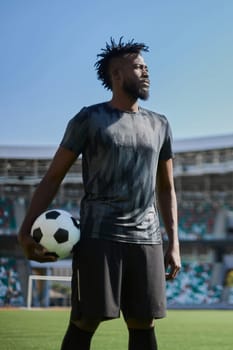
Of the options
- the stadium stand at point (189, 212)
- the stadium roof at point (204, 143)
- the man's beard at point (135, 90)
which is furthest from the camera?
the stadium roof at point (204, 143)

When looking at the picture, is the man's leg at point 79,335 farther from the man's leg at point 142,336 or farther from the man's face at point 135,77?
the man's face at point 135,77

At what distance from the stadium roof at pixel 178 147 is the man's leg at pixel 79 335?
32530 mm

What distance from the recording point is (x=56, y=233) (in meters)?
3.12

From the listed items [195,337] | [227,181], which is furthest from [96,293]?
[227,181]

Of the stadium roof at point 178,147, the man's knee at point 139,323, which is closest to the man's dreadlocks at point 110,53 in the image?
the man's knee at point 139,323

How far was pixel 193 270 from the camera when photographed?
3328cm

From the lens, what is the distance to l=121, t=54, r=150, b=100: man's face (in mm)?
3330

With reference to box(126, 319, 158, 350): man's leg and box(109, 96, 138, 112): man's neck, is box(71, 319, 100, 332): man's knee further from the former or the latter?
box(109, 96, 138, 112): man's neck

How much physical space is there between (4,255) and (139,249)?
32372mm

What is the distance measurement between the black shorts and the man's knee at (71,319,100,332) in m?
0.03

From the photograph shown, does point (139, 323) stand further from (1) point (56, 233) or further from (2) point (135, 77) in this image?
(2) point (135, 77)

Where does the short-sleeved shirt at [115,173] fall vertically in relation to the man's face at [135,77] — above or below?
below

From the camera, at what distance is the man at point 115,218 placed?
10.1 ft

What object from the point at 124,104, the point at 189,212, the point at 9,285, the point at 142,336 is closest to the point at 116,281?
the point at 142,336
